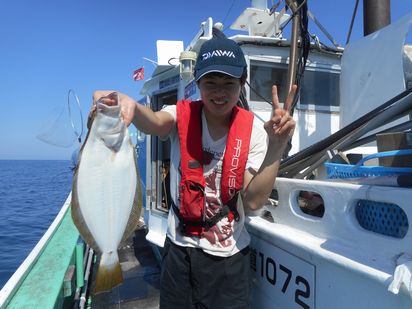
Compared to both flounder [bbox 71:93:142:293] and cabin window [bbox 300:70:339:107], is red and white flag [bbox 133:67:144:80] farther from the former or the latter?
flounder [bbox 71:93:142:293]

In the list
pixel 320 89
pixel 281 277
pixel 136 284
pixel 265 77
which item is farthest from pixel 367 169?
pixel 136 284

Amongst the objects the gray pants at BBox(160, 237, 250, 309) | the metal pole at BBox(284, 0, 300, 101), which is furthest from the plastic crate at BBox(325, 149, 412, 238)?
the metal pole at BBox(284, 0, 300, 101)

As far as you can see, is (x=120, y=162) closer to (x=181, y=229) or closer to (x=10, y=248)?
(x=181, y=229)

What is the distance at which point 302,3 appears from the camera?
4172 mm

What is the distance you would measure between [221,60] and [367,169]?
1.10 meters

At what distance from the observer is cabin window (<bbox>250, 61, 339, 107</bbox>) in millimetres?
4789

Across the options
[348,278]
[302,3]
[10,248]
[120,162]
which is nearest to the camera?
[348,278]

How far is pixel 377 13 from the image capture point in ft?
13.9

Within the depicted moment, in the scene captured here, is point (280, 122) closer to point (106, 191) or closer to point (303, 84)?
point (106, 191)

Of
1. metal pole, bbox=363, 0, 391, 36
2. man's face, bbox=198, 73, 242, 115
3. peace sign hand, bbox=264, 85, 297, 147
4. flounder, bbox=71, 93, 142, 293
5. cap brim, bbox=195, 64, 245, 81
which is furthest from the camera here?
metal pole, bbox=363, 0, 391, 36

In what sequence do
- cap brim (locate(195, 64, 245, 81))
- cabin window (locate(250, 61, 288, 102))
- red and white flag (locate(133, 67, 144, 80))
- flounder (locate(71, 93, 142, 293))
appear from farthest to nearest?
red and white flag (locate(133, 67, 144, 80)) → cabin window (locate(250, 61, 288, 102)) → cap brim (locate(195, 64, 245, 81)) → flounder (locate(71, 93, 142, 293))

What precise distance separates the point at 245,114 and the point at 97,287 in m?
1.46

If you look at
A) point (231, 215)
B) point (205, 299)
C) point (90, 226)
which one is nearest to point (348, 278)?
point (231, 215)

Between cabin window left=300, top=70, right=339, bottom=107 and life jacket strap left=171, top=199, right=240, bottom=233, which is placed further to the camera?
cabin window left=300, top=70, right=339, bottom=107
